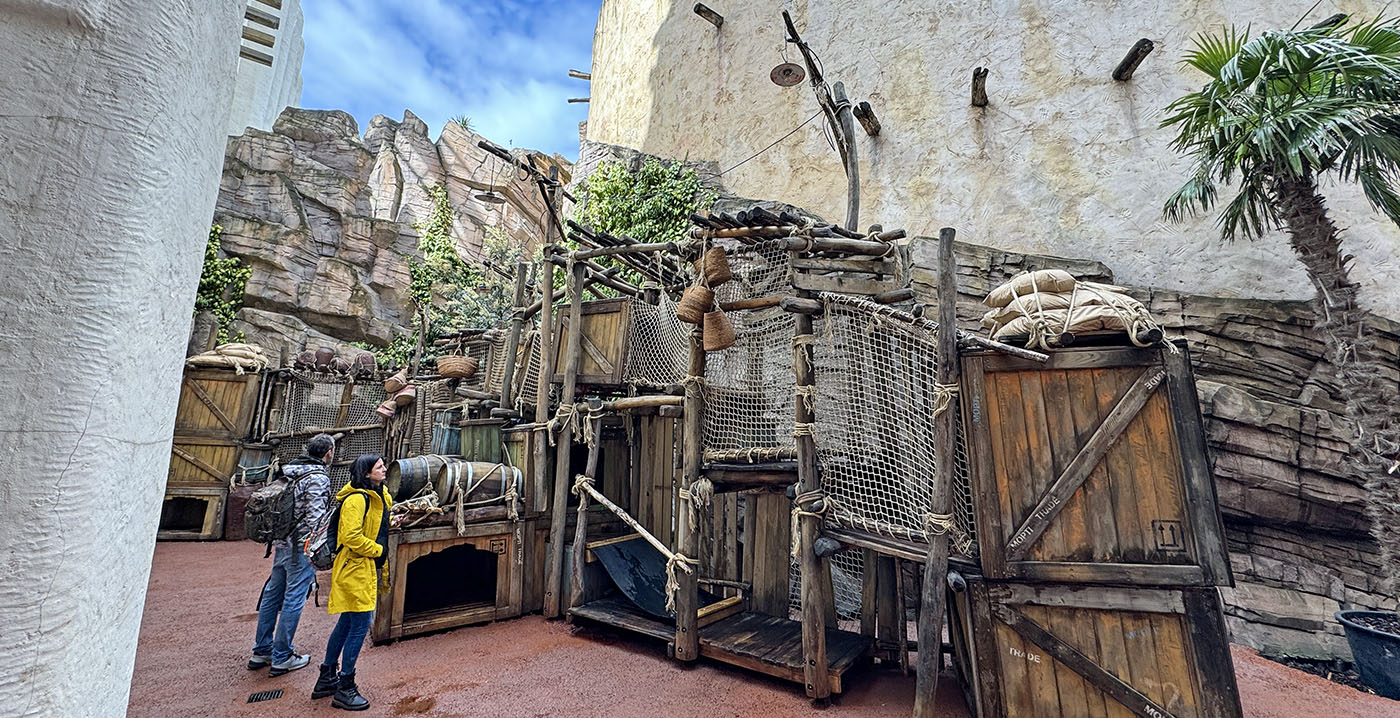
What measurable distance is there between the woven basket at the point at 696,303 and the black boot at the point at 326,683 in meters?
3.97

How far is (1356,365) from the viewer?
5777 mm

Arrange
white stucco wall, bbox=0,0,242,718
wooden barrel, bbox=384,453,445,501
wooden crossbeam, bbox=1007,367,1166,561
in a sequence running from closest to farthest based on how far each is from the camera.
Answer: white stucco wall, bbox=0,0,242,718 → wooden crossbeam, bbox=1007,367,1166,561 → wooden barrel, bbox=384,453,445,501

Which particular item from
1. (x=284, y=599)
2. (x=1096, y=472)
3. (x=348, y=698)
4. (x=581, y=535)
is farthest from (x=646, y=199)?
(x=1096, y=472)

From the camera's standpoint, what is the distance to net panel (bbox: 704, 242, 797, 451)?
5.39 metres

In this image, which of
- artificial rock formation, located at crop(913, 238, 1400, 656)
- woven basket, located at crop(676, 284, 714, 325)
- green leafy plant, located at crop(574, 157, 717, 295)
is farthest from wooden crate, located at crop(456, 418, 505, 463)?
artificial rock formation, located at crop(913, 238, 1400, 656)

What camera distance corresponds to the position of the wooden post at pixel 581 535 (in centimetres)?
627

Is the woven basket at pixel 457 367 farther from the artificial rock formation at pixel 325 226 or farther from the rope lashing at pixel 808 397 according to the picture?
the artificial rock formation at pixel 325 226

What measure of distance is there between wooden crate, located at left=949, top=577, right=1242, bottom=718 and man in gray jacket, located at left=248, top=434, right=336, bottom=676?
525 cm

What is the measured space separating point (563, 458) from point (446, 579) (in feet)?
7.21

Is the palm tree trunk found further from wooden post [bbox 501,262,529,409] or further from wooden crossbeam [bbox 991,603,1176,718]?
wooden post [bbox 501,262,529,409]

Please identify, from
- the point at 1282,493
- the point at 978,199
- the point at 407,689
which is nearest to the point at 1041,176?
the point at 978,199

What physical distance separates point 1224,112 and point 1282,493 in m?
4.65

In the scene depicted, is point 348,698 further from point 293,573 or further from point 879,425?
point 879,425

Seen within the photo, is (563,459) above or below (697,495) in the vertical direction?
above
